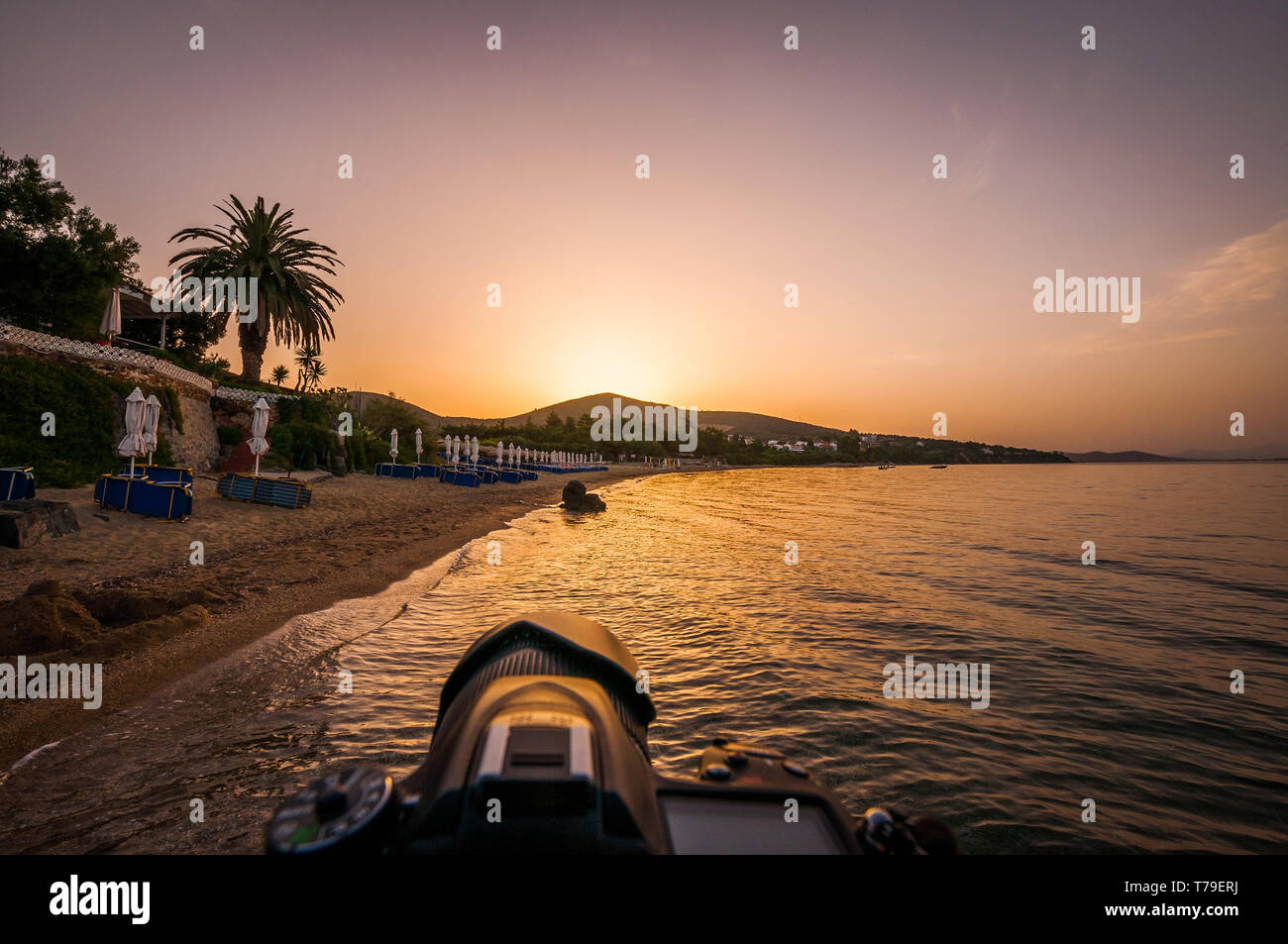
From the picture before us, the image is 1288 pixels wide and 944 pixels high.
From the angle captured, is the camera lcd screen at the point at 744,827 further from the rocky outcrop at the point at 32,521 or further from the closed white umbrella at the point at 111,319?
the closed white umbrella at the point at 111,319

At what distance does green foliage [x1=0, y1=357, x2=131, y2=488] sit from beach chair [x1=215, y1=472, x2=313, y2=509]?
4.42m

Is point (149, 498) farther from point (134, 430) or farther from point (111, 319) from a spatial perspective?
point (111, 319)

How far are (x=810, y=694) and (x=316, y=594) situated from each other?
823cm

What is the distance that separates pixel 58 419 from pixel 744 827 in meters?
27.6

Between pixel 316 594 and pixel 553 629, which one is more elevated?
pixel 553 629

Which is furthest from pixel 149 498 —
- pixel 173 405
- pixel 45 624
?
pixel 173 405

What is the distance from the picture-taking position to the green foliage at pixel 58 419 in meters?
17.5

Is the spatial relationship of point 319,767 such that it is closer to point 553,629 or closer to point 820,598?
point 553,629

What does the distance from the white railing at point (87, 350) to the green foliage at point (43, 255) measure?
823 cm

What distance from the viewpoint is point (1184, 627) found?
9.64 metres

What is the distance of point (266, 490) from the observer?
18.8 metres
